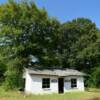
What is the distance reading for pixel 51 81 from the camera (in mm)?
29734

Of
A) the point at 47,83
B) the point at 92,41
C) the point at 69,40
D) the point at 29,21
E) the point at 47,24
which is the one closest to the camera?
the point at 47,83

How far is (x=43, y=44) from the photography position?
39375mm

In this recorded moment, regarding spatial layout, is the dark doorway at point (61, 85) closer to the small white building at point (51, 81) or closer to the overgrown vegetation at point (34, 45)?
the small white building at point (51, 81)

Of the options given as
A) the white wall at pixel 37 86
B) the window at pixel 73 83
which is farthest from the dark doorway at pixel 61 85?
the window at pixel 73 83

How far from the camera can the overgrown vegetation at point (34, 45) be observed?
118 feet

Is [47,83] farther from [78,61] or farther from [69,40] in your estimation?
[69,40]

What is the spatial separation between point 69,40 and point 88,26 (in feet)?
16.6

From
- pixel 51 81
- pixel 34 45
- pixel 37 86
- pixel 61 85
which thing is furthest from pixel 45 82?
pixel 34 45

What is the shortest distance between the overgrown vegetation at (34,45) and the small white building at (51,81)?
140 inches

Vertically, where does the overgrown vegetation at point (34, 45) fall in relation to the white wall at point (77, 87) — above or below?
above

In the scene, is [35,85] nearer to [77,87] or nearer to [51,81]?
[51,81]

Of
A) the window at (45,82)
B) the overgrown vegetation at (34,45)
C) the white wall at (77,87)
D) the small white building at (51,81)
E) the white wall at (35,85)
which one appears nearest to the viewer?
the white wall at (35,85)

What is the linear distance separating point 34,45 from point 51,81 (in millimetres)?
9316

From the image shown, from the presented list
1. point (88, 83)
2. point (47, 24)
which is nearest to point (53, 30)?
point (47, 24)
